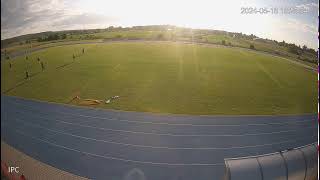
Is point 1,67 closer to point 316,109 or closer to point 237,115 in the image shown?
point 237,115

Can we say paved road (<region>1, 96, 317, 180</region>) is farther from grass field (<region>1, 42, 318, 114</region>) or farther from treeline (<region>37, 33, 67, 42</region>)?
treeline (<region>37, 33, 67, 42</region>)

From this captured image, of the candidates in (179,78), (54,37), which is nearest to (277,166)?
(179,78)

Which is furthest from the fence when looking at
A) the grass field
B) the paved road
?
the grass field

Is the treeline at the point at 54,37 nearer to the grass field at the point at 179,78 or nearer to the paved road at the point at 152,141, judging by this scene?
the grass field at the point at 179,78

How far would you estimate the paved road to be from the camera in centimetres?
1617

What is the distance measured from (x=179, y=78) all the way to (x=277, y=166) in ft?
18.3

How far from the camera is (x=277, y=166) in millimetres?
12602

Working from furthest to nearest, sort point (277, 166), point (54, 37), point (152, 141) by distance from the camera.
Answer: point (54, 37) < point (152, 141) < point (277, 166)

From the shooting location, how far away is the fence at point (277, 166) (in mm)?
12156

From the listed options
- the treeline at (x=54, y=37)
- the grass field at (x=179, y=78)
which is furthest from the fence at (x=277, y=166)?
the treeline at (x=54, y=37)

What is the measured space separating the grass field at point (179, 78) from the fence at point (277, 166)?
387 centimetres

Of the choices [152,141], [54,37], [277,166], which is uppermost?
[54,37]

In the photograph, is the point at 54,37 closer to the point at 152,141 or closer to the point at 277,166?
the point at 152,141

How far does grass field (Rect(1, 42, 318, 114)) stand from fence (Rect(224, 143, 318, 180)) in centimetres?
387
